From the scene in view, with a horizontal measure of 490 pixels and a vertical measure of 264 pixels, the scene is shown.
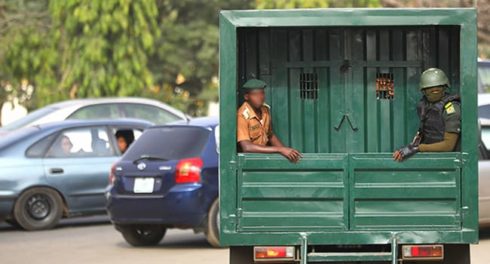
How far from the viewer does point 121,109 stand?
2284 centimetres

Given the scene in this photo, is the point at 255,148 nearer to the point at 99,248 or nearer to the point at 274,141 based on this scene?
the point at 274,141

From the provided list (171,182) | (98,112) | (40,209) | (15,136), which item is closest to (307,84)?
(171,182)

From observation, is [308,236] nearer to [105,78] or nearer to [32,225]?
[32,225]

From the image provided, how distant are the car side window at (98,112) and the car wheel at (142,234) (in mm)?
6081

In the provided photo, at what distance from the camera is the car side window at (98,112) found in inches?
888

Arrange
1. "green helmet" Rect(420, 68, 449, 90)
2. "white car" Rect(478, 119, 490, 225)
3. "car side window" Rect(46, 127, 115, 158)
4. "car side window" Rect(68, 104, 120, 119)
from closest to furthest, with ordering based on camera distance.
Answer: "green helmet" Rect(420, 68, 449, 90), "white car" Rect(478, 119, 490, 225), "car side window" Rect(46, 127, 115, 158), "car side window" Rect(68, 104, 120, 119)

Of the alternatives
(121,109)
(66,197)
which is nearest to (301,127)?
(66,197)

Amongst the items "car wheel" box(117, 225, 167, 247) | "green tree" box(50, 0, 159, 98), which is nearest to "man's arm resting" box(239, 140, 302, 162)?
"car wheel" box(117, 225, 167, 247)

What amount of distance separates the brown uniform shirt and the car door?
799 centimetres

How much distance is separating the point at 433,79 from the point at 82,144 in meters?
9.39

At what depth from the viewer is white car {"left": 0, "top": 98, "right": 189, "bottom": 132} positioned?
22453 mm

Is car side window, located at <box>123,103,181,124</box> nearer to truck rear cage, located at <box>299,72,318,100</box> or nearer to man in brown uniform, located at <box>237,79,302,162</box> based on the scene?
truck rear cage, located at <box>299,72,318,100</box>

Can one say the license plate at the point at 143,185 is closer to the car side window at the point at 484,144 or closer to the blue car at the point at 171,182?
the blue car at the point at 171,182

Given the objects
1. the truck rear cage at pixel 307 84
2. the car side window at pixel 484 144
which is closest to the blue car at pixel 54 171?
the car side window at pixel 484 144
